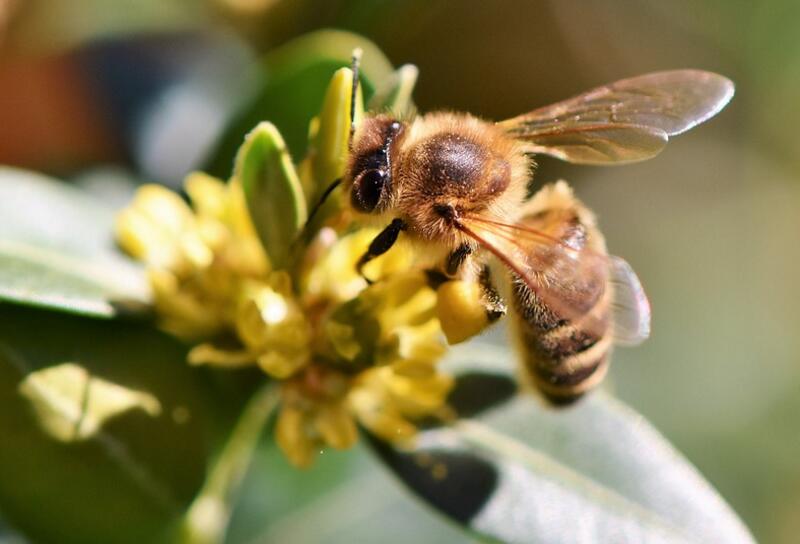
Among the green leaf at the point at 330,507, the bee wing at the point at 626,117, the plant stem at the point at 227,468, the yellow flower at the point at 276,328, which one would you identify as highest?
the bee wing at the point at 626,117

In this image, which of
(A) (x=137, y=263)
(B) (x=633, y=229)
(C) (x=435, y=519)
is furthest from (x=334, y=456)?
(B) (x=633, y=229)

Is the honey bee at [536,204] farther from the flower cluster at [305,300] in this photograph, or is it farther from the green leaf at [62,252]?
the green leaf at [62,252]

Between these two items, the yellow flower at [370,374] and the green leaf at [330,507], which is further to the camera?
the green leaf at [330,507]

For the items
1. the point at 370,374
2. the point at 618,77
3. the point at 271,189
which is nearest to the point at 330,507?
the point at 370,374

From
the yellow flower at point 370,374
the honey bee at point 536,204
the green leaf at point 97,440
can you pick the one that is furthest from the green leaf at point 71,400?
the honey bee at point 536,204

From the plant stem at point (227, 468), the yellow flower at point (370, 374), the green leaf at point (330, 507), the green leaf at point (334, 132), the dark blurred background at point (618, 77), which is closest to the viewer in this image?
the green leaf at point (334, 132)

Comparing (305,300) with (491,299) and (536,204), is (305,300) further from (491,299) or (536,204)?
(536,204)

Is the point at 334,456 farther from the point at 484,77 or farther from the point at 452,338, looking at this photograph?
the point at 484,77
